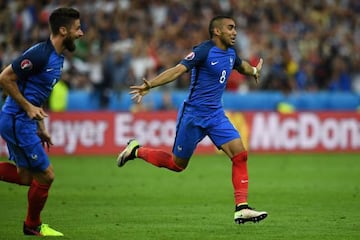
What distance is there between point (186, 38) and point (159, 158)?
48.0 ft

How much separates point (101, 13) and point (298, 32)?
20.8 feet

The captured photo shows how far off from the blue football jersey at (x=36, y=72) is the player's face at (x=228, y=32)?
2.41 meters

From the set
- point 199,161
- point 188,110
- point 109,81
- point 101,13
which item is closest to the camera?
point 188,110

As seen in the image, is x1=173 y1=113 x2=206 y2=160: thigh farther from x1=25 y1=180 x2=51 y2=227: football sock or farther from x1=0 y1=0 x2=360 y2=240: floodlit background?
x1=25 y1=180 x2=51 y2=227: football sock

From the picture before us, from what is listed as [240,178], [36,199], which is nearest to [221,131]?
[240,178]

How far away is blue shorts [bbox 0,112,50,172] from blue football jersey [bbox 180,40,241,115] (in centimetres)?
248

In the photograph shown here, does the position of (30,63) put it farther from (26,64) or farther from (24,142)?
(24,142)

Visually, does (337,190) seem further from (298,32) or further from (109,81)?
(298,32)

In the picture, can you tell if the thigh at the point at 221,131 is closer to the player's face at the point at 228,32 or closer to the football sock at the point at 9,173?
the player's face at the point at 228,32

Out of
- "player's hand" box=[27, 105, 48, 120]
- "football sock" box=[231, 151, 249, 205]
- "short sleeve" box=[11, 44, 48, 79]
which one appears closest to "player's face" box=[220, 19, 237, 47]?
"football sock" box=[231, 151, 249, 205]

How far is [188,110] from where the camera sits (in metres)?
12.0

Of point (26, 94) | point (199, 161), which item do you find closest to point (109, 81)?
point (199, 161)

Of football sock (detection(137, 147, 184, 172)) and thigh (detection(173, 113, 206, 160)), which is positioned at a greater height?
thigh (detection(173, 113, 206, 160))

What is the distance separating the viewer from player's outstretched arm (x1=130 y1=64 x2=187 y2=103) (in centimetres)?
1095
